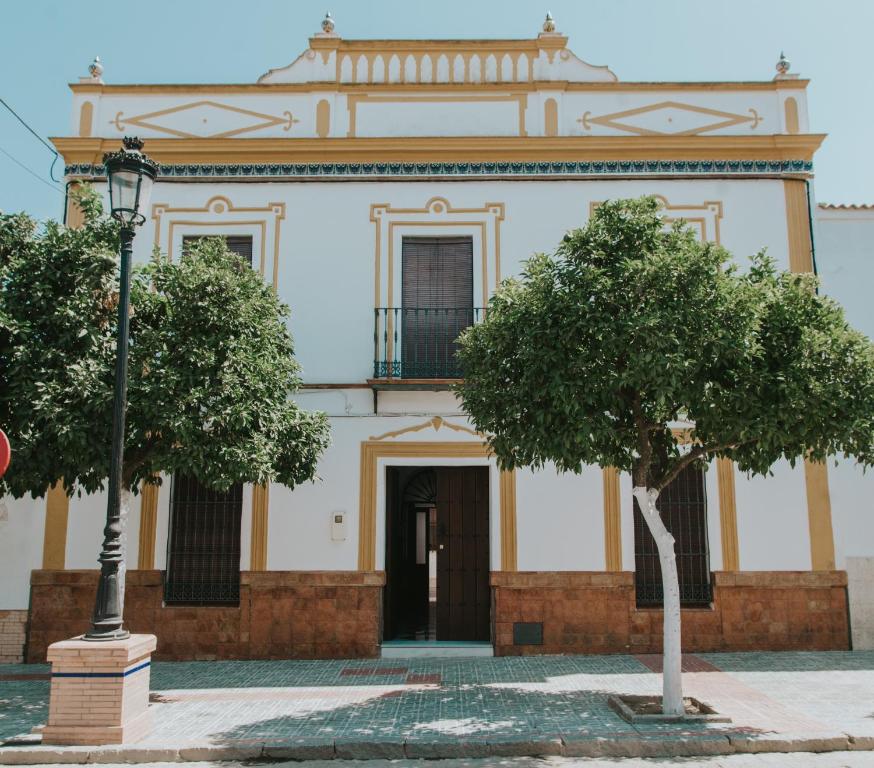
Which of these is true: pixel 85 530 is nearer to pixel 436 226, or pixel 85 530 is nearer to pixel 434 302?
pixel 434 302

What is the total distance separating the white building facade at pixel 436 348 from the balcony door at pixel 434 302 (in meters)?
0.03

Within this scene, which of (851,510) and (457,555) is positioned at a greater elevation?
(851,510)

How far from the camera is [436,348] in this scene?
10016mm

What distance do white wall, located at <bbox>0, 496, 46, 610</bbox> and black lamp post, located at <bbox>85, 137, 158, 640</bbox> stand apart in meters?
3.42

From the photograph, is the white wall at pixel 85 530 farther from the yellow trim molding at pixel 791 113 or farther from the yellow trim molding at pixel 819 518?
the yellow trim molding at pixel 791 113

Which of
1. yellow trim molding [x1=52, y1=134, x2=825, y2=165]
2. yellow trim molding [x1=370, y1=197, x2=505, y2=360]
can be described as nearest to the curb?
yellow trim molding [x1=370, y1=197, x2=505, y2=360]

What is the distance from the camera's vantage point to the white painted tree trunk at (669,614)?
261 inches

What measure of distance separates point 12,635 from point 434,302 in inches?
246

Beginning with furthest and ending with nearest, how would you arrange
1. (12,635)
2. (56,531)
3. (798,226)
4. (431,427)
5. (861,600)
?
(798,226)
(431,427)
(56,531)
(861,600)
(12,635)

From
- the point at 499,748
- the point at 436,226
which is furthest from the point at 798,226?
the point at 499,748

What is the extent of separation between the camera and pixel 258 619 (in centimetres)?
938

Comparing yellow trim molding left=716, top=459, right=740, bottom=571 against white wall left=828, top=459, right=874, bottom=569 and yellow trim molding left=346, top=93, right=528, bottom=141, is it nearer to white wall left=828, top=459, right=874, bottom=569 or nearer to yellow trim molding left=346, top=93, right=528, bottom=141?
white wall left=828, top=459, right=874, bottom=569

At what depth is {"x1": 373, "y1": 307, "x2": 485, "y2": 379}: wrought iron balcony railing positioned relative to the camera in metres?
9.88

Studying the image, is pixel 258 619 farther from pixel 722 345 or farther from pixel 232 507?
pixel 722 345
